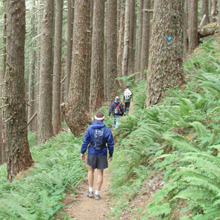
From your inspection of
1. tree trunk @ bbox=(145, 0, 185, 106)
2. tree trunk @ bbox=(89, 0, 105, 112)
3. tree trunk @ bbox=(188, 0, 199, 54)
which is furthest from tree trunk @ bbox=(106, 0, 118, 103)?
tree trunk @ bbox=(145, 0, 185, 106)

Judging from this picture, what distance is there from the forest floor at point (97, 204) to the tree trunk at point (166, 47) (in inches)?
152

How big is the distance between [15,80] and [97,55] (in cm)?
723

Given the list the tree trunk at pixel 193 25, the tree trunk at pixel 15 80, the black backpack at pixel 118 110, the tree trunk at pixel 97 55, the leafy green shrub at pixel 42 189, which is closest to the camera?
the leafy green shrub at pixel 42 189

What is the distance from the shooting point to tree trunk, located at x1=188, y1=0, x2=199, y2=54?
14.1 meters

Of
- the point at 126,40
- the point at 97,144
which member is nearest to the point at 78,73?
the point at 97,144

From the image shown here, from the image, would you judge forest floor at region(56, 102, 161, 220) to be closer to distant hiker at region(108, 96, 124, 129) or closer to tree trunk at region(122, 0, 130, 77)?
distant hiker at region(108, 96, 124, 129)

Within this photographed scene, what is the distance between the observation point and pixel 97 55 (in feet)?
45.6

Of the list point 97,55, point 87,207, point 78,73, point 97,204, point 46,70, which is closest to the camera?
point 87,207

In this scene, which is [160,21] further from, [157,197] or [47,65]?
[47,65]

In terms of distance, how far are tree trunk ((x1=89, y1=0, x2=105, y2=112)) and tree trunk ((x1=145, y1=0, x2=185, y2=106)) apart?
6075 mm

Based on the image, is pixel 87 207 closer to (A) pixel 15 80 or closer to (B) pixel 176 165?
(B) pixel 176 165

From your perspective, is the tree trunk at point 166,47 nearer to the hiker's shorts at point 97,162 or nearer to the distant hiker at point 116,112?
the distant hiker at point 116,112

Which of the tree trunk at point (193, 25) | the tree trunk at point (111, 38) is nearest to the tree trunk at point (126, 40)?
the tree trunk at point (111, 38)

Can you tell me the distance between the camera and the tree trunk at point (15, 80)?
7.26 meters
